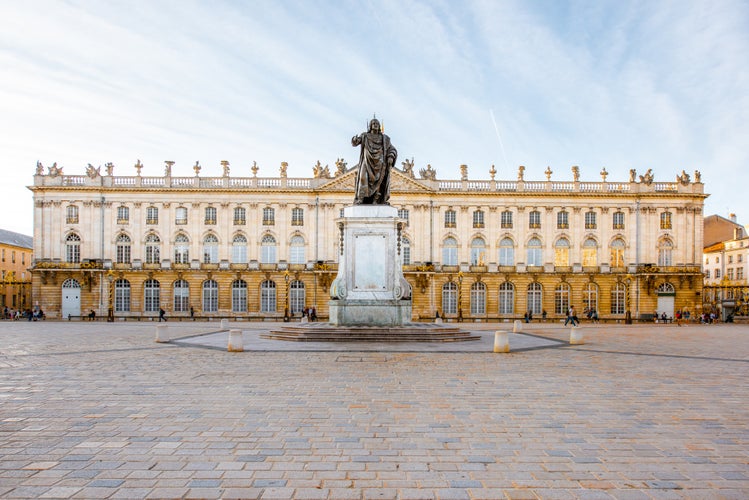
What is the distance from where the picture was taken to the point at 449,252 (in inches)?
1925

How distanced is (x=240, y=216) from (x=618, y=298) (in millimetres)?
36205

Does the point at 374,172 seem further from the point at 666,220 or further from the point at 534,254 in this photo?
the point at 666,220

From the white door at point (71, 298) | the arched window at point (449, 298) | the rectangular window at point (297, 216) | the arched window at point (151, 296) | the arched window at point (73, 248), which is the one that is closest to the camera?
the white door at point (71, 298)

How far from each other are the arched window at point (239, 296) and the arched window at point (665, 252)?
128 ft

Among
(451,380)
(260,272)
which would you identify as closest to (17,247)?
(260,272)

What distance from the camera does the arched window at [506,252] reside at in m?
49.0

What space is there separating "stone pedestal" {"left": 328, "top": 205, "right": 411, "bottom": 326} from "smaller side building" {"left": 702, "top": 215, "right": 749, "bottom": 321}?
162 feet

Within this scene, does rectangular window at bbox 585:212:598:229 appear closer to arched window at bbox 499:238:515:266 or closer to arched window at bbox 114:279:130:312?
arched window at bbox 499:238:515:266

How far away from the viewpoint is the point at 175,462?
5875 millimetres

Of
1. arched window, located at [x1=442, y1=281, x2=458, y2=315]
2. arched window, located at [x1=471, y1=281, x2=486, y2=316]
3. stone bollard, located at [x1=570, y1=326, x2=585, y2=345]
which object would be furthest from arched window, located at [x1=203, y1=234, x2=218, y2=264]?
stone bollard, located at [x1=570, y1=326, x2=585, y2=345]

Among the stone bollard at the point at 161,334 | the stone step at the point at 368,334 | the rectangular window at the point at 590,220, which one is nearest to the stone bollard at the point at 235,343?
the stone step at the point at 368,334

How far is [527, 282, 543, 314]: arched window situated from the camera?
48.2 meters

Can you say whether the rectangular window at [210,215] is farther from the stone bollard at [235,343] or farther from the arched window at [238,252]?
the stone bollard at [235,343]

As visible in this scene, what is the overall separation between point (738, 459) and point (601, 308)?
149ft
